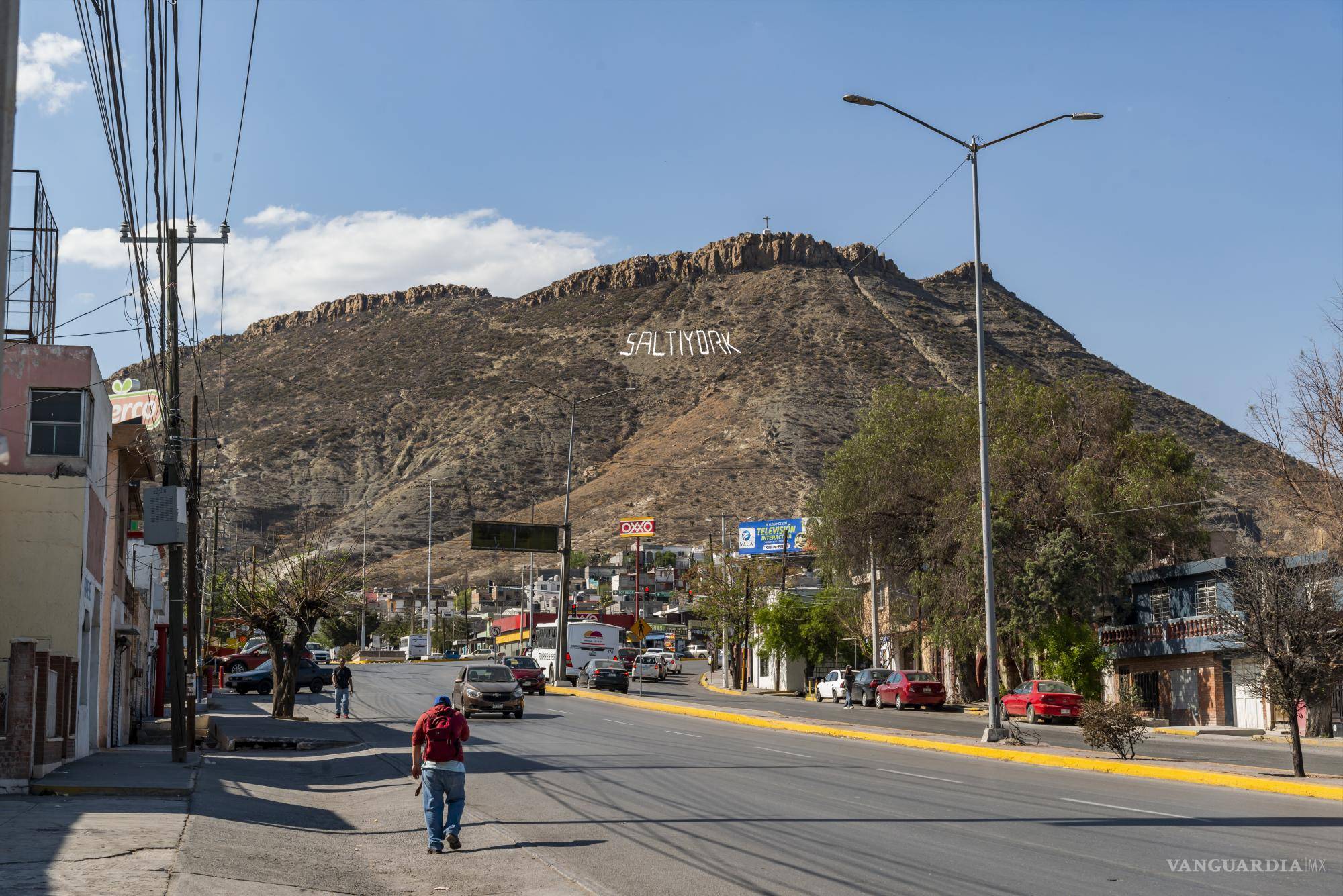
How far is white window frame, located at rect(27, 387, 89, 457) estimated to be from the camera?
22625 millimetres

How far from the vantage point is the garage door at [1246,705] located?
37344mm

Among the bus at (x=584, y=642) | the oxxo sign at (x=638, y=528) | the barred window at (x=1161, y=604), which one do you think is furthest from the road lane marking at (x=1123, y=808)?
the oxxo sign at (x=638, y=528)

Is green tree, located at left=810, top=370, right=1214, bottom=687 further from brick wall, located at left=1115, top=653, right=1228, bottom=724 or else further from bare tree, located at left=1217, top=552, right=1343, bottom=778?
bare tree, located at left=1217, top=552, right=1343, bottom=778

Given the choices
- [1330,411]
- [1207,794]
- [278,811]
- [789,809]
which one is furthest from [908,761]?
[1330,411]

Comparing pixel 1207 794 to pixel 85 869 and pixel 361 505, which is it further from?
pixel 361 505

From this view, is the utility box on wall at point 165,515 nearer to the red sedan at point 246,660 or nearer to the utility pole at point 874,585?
the utility pole at point 874,585

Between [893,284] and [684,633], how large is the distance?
5750 cm

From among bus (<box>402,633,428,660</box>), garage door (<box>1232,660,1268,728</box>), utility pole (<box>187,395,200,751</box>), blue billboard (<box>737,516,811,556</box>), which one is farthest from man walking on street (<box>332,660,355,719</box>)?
bus (<box>402,633,428,660</box>)

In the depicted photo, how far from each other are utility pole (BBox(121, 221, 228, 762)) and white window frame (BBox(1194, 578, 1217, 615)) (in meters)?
30.7

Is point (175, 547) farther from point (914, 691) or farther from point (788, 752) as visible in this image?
point (914, 691)

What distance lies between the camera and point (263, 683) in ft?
175

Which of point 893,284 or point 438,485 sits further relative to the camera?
point 893,284

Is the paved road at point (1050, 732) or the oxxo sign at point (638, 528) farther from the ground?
the oxxo sign at point (638, 528)

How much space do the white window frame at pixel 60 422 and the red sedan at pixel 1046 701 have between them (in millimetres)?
25919
